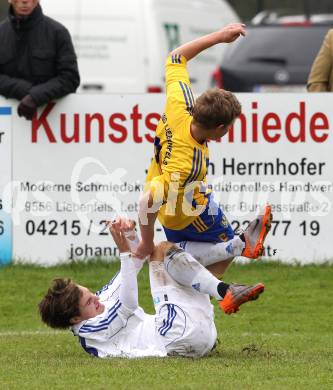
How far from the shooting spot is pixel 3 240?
14.0m

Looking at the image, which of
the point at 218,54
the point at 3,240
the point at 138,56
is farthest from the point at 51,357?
the point at 218,54

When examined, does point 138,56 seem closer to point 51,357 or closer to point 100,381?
point 51,357

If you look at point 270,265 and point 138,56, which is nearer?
point 270,265

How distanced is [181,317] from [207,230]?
31.3 inches

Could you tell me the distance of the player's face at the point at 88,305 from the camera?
31.4 ft

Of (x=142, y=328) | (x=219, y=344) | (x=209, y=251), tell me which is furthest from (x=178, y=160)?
(x=219, y=344)

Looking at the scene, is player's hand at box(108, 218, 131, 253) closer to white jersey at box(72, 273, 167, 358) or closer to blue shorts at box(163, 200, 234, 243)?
white jersey at box(72, 273, 167, 358)

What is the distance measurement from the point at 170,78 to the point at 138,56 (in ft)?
33.5

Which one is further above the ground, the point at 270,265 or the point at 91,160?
the point at 91,160

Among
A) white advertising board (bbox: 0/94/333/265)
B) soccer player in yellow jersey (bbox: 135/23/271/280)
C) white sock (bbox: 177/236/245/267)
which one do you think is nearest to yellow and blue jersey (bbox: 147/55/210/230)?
soccer player in yellow jersey (bbox: 135/23/271/280)

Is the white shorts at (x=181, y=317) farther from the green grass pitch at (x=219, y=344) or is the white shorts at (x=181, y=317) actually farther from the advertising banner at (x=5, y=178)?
the advertising banner at (x=5, y=178)

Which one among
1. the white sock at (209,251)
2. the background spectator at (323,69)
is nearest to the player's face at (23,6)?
the background spectator at (323,69)

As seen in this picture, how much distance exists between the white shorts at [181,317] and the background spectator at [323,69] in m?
4.72

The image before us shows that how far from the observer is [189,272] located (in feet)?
32.3
